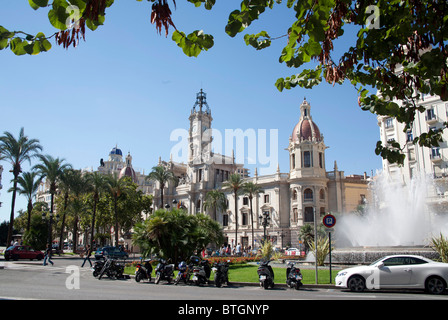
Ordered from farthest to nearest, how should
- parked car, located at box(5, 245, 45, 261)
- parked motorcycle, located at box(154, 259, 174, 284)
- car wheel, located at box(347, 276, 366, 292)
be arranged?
parked car, located at box(5, 245, 45, 261)
parked motorcycle, located at box(154, 259, 174, 284)
car wheel, located at box(347, 276, 366, 292)

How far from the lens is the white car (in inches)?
452

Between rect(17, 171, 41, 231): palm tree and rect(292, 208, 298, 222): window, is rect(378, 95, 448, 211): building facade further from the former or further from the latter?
rect(17, 171, 41, 231): palm tree

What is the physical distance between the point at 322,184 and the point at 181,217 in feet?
117

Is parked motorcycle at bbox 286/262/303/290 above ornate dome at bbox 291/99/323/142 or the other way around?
the other way around

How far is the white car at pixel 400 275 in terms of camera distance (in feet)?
37.6

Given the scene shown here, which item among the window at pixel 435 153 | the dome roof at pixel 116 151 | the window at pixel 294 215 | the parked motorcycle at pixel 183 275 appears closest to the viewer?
the parked motorcycle at pixel 183 275

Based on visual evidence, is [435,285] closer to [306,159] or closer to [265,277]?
[265,277]

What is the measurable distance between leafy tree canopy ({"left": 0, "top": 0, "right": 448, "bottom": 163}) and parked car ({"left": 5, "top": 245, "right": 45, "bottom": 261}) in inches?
1271

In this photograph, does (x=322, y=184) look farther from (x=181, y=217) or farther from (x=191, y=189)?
(x=181, y=217)

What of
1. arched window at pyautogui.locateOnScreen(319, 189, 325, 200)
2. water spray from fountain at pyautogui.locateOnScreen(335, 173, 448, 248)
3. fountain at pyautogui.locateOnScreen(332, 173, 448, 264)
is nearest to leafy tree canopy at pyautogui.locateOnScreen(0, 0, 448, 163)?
fountain at pyautogui.locateOnScreen(332, 173, 448, 264)

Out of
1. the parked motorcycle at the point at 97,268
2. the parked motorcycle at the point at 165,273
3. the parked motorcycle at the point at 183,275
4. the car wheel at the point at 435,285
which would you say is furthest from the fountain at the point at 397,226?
the parked motorcycle at the point at 97,268

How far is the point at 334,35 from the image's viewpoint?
4801mm

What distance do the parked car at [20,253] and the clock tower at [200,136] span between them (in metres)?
38.5

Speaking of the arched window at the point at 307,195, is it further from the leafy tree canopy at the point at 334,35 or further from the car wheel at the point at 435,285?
the leafy tree canopy at the point at 334,35
